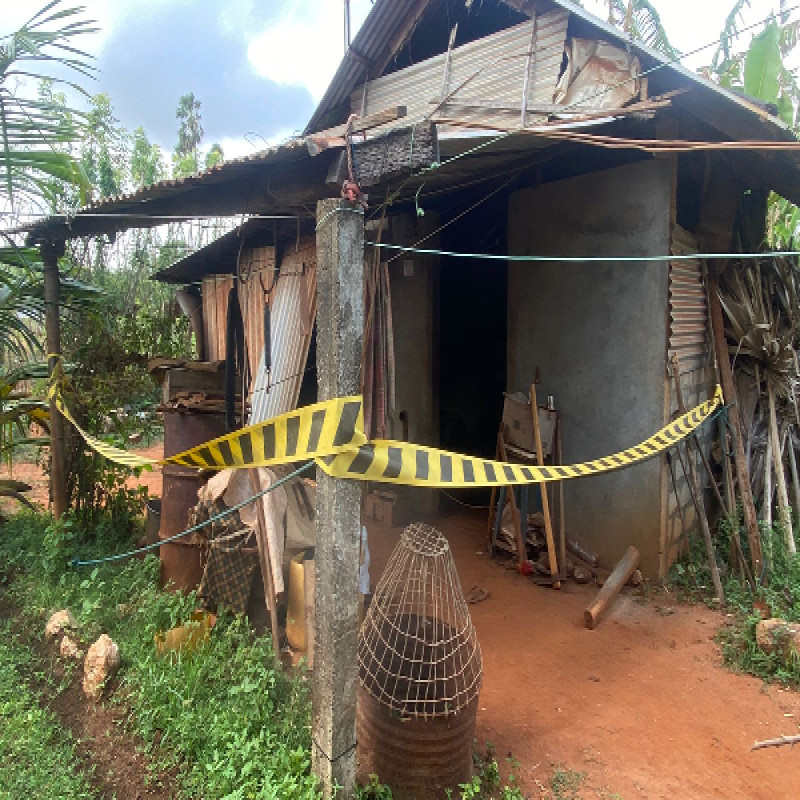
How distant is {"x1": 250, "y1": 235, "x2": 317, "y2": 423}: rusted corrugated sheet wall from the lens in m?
4.39

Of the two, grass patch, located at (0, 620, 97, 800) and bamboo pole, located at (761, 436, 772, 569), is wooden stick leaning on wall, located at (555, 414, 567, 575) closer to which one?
bamboo pole, located at (761, 436, 772, 569)

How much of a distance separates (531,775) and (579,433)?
10.8ft

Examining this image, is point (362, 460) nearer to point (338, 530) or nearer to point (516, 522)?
point (338, 530)

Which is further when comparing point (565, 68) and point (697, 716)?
point (565, 68)

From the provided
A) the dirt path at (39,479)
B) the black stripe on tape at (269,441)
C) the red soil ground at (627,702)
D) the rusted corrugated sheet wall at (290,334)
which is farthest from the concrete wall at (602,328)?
the dirt path at (39,479)

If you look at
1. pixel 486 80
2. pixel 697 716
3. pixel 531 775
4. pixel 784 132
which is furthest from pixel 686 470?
pixel 486 80

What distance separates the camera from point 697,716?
3691mm

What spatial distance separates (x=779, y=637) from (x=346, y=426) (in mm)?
3628

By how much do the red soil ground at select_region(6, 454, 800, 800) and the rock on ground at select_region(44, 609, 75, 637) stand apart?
8.05 feet

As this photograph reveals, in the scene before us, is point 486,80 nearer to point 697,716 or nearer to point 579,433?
point 579,433

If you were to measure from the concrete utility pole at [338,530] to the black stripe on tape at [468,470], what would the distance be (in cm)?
48

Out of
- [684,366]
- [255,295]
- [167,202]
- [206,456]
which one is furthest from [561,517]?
[167,202]

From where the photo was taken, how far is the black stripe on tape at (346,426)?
8.12 feet

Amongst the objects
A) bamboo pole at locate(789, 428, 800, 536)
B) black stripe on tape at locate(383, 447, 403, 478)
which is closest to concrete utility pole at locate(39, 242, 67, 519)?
black stripe on tape at locate(383, 447, 403, 478)
